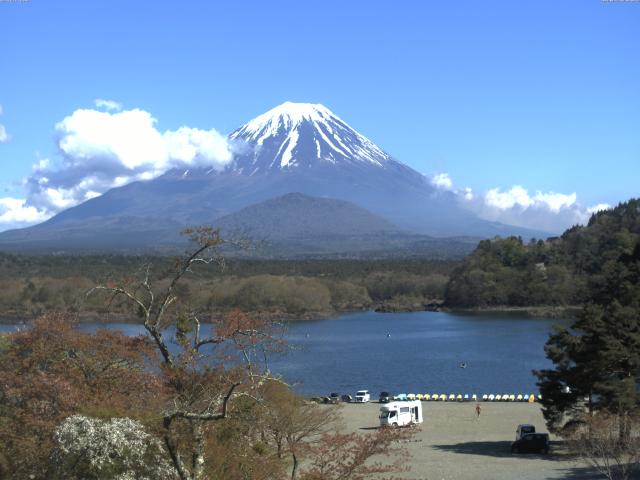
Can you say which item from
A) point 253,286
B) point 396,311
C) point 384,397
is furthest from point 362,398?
point 396,311

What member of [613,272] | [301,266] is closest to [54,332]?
[613,272]

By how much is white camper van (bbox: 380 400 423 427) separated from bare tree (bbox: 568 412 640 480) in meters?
7.01

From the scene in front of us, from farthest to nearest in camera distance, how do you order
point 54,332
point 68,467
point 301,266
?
point 301,266 → point 54,332 → point 68,467

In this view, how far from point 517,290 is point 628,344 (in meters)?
59.3

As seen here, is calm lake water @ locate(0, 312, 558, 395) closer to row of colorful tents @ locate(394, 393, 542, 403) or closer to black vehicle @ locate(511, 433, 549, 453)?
row of colorful tents @ locate(394, 393, 542, 403)

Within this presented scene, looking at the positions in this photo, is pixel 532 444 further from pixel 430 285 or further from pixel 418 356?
pixel 430 285

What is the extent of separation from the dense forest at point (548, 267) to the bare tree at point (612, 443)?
52634 mm

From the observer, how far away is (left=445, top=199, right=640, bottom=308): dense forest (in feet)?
237

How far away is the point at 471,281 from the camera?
78938mm

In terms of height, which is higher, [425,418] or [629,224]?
[629,224]

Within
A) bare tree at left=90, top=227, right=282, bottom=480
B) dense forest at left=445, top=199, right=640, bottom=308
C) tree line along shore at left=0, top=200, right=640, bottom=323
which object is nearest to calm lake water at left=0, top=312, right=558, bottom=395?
tree line along shore at left=0, top=200, right=640, bottom=323

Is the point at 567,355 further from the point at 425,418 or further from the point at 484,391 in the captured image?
the point at 484,391

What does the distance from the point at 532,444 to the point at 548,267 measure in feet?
198

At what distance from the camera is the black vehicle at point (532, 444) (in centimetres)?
1911
